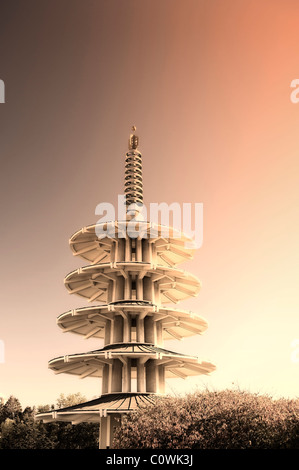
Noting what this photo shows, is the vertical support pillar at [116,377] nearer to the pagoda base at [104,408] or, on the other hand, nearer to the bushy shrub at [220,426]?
the pagoda base at [104,408]

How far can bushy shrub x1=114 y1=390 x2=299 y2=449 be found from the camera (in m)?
26.8

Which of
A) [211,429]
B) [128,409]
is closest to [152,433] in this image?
[211,429]

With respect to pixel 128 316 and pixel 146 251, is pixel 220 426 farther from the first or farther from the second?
pixel 146 251

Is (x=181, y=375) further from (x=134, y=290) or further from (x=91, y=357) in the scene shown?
(x=91, y=357)

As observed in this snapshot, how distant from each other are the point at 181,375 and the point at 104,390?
11485mm

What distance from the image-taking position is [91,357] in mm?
40406

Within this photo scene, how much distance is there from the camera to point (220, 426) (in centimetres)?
2770

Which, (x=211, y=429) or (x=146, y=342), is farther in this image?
(x=146, y=342)

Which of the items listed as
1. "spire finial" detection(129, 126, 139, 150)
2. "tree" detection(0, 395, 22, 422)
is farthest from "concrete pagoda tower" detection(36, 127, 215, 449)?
"tree" detection(0, 395, 22, 422)

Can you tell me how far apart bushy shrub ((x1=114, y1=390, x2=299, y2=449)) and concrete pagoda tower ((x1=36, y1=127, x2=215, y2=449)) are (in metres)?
6.17

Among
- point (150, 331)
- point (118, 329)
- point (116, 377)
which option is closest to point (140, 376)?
point (116, 377)

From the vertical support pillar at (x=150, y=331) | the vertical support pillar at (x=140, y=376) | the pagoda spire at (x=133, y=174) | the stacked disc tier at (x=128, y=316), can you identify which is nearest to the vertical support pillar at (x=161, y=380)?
the stacked disc tier at (x=128, y=316)

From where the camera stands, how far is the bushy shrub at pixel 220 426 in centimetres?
2681

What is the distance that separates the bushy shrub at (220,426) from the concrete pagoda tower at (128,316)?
20.2 feet
